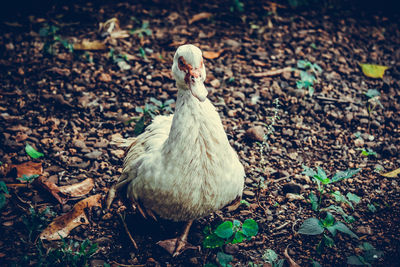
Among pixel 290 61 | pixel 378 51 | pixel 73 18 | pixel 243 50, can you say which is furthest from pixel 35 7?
pixel 378 51

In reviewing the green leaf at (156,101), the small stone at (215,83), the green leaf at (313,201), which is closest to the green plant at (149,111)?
the green leaf at (156,101)

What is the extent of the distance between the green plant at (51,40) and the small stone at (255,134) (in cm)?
224

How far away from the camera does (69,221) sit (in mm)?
2652

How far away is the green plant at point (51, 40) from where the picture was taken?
13.3ft

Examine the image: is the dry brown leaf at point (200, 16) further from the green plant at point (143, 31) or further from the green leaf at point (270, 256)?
the green leaf at point (270, 256)

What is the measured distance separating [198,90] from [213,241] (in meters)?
0.99

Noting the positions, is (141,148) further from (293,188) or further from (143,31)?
(143,31)

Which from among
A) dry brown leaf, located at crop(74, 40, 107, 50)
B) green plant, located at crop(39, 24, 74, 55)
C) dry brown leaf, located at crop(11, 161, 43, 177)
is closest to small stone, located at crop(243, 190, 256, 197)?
dry brown leaf, located at crop(11, 161, 43, 177)

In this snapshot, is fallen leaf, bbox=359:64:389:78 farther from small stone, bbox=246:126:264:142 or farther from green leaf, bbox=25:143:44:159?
green leaf, bbox=25:143:44:159

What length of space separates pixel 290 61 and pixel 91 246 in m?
2.95

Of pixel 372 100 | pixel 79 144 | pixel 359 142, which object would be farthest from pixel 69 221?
pixel 372 100

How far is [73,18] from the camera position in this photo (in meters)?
4.65

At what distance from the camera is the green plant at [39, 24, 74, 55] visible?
4055mm

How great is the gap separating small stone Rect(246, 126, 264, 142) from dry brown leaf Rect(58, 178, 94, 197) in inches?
55.8
